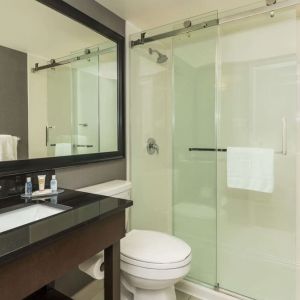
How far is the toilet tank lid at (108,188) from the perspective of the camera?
1.63 meters

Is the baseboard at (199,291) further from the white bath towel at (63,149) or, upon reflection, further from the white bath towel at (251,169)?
the white bath towel at (63,149)

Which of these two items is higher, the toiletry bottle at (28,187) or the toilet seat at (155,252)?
the toiletry bottle at (28,187)

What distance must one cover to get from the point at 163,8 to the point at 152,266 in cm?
181

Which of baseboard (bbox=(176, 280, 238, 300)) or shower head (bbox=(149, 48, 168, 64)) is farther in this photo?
shower head (bbox=(149, 48, 168, 64))

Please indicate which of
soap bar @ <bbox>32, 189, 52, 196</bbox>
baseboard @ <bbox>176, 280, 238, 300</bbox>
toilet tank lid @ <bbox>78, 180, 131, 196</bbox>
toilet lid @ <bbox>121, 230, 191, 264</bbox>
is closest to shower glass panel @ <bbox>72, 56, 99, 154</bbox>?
toilet tank lid @ <bbox>78, 180, 131, 196</bbox>

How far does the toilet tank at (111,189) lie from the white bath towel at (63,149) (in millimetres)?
264

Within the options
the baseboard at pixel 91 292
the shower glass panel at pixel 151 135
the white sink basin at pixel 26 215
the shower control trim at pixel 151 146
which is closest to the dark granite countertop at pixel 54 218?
the white sink basin at pixel 26 215

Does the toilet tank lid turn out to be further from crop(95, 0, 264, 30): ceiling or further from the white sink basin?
crop(95, 0, 264, 30): ceiling

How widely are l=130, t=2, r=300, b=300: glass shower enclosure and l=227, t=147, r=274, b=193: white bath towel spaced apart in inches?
1.4

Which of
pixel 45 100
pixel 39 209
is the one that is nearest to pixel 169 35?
pixel 45 100

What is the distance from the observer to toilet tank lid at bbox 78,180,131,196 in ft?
5.36

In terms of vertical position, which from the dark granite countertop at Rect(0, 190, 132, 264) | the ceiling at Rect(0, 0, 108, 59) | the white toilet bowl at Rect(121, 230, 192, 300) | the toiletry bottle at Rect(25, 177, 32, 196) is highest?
the ceiling at Rect(0, 0, 108, 59)

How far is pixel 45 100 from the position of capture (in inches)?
59.7

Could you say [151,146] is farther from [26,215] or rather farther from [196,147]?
[26,215]
